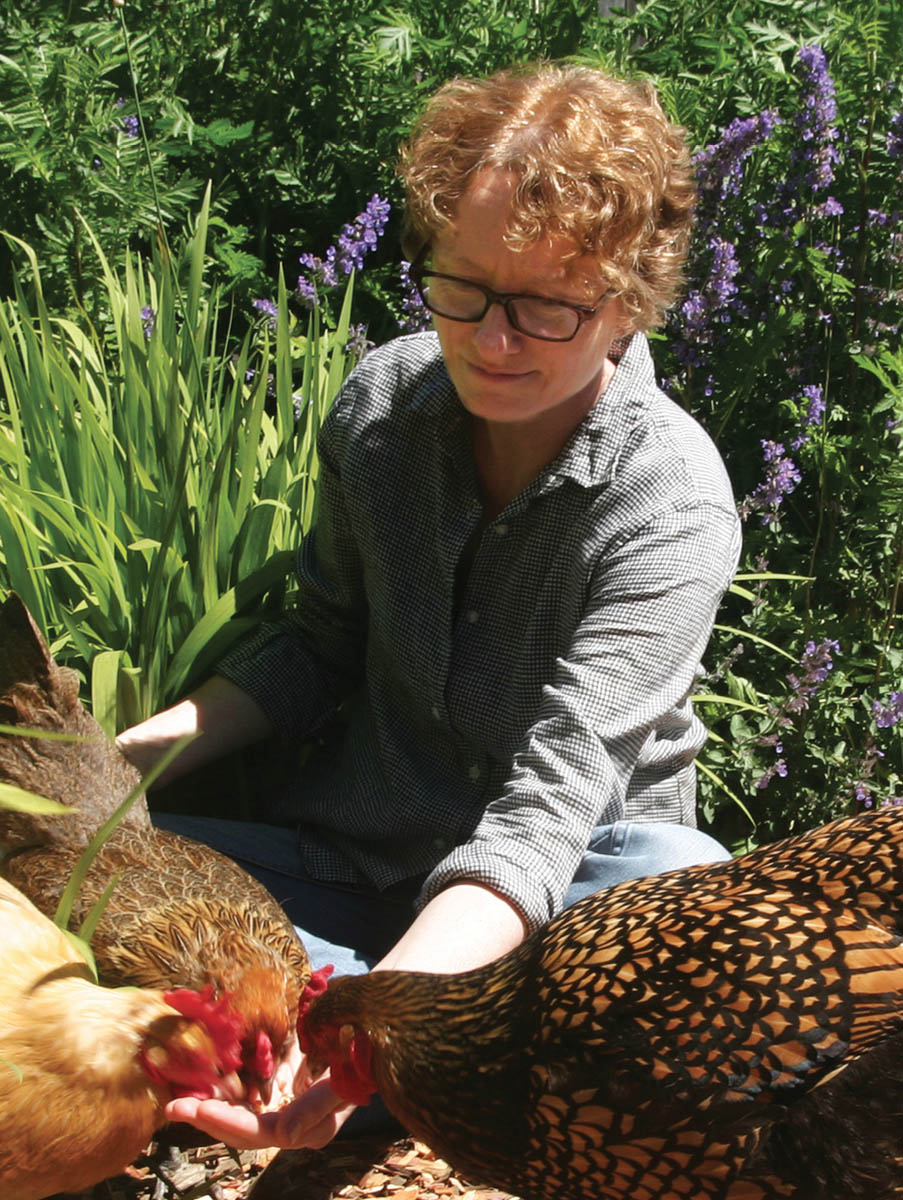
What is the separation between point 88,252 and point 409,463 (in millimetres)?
1825

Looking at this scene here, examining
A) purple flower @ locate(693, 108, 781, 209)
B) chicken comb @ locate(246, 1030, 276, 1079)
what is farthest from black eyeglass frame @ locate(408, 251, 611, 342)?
purple flower @ locate(693, 108, 781, 209)

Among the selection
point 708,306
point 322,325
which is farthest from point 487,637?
point 322,325

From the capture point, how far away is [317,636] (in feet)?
9.34

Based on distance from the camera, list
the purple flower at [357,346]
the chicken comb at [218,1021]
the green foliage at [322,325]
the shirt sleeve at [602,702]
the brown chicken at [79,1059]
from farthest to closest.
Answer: the purple flower at [357,346]
the green foliage at [322,325]
the shirt sleeve at [602,702]
the chicken comb at [218,1021]
the brown chicken at [79,1059]

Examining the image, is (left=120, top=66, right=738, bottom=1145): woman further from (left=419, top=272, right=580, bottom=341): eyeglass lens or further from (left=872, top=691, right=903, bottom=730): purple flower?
(left=872, top=691, right=903, bottom=730): purple flower

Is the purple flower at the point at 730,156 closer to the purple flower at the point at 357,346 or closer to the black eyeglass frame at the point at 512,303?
the purple flower at the point at 357,346

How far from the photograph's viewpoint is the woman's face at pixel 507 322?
221cm

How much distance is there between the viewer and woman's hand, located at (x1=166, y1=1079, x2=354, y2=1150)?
6.30 feet

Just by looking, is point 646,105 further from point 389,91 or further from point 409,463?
point 389,91

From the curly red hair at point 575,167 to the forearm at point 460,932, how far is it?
1.04m

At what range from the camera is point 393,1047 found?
1.96 metres

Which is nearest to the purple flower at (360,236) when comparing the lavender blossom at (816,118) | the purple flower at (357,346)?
the purple flower at (357,346)

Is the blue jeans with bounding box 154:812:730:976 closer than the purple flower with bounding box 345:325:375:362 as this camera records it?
Yes

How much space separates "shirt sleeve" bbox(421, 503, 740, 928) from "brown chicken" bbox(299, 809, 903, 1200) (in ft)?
0.47
